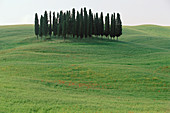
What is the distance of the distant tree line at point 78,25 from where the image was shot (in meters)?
84.2

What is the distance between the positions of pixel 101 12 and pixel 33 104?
7684cm

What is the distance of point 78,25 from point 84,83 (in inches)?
2082

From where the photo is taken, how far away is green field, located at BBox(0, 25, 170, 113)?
19.8 metres

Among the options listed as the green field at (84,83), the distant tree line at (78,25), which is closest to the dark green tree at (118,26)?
the distant tree line at (78,25)

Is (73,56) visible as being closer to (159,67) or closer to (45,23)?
(159,67)

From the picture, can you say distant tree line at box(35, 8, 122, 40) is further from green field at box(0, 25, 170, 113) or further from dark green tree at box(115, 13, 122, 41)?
green field at box(0, 25, 170, 113)

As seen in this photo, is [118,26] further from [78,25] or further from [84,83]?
[84,83]

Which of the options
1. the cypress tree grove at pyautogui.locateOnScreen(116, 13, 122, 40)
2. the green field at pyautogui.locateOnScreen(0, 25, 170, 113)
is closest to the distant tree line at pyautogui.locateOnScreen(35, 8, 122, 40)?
the cypress tree grove at pyautogui.locateOnScreen(116, 13, 122, 40)

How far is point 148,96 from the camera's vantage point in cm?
3056

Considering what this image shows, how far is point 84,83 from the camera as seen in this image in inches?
1371

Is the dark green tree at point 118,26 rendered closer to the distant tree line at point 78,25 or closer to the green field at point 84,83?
the distant tree line at point 78,25

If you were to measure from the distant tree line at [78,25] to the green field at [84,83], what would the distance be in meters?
17.1

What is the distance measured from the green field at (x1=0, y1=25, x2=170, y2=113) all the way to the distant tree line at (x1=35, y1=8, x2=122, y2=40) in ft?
56.0

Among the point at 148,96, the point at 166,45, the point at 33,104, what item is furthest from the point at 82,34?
the point at 33,104
